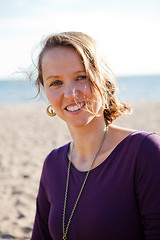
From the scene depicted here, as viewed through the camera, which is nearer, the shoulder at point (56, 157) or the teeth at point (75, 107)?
the teeth at point (75, 107)

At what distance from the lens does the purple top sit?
1523 mm

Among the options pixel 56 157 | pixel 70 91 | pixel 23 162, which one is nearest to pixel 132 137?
pixel 70 91

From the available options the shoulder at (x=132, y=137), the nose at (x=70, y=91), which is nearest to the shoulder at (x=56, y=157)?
the shoulder at (x=132, y=137)

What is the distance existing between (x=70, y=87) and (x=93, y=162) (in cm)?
49

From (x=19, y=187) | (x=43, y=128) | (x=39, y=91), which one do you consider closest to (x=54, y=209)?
(x=39, y=91)

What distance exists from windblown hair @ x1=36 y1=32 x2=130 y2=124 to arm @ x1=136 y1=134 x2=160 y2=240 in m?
0.46

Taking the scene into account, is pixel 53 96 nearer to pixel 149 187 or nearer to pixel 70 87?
pixel 70 87

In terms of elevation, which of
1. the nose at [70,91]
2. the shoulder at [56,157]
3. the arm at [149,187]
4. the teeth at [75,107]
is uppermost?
the nose at [70,91]

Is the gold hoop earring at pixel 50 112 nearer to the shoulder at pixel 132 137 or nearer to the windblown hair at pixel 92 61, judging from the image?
the windblown hair at pixel 92 61

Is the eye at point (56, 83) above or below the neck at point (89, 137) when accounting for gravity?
above

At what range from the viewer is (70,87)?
71.4 inches

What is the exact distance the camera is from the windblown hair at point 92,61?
70.4 inches

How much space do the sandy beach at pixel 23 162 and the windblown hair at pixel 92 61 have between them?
86.7 inches

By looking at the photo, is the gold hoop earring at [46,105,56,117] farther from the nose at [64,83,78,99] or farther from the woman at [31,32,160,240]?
the nose at [64,83,78,99]
